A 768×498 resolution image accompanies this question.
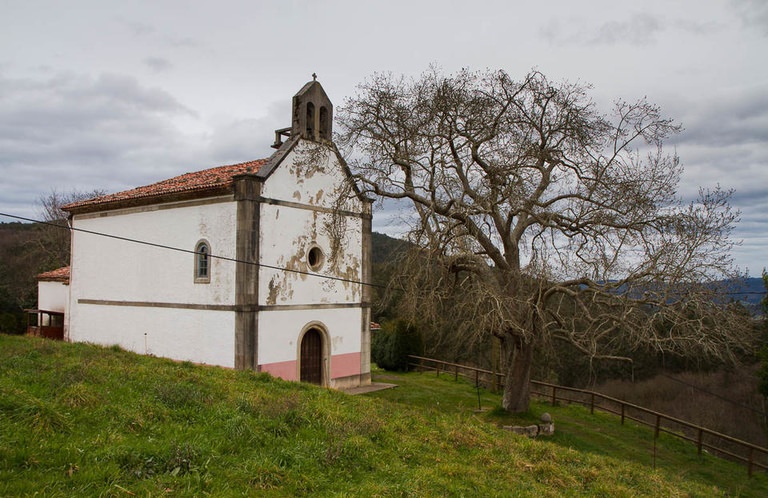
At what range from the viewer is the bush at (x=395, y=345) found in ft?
97.0

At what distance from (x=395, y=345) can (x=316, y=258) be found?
1141cm

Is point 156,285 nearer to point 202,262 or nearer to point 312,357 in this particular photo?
point 202,262

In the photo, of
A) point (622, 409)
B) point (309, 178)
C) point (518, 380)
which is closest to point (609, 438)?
point (622, 409)

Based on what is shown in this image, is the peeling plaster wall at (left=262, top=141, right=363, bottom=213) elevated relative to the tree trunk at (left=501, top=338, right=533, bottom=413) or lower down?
elevated

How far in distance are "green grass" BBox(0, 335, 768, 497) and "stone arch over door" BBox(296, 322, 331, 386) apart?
6782mm

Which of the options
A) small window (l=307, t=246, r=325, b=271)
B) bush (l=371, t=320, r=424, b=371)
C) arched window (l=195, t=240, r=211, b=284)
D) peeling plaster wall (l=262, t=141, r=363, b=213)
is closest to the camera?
arched window (l=195, t=240, r=211, b=284)

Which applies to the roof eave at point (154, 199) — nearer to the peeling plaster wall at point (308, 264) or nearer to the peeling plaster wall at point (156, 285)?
the peeling plaster wall at point (156, 285)

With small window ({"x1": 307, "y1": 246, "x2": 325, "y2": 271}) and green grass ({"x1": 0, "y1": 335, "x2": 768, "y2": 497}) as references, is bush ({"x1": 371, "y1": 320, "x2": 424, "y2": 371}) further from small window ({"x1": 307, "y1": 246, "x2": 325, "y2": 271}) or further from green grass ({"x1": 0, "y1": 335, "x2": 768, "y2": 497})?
green grass ({"x1": 0, "y1": 335, "x2": 768, "y2": 497})

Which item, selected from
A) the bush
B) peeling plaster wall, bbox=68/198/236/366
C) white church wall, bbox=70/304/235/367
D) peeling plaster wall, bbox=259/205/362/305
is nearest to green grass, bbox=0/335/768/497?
white church wall, bbox=70/304/235/367

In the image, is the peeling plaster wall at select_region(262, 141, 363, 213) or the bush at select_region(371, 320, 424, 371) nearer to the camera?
the peeling plaster wall at select_region(262, 141, 363, 213)

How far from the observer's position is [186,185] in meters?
18.7

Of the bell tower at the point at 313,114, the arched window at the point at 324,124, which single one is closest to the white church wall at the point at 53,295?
the bell tower at the point at 313,114

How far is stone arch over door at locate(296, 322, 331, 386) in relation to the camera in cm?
1891

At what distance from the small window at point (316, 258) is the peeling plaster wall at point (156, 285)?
3053 millimetres
